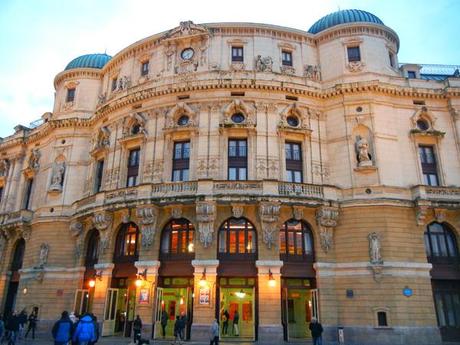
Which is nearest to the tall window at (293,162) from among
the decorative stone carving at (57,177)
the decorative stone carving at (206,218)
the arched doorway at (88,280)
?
the decorative stone carving at (206,218)

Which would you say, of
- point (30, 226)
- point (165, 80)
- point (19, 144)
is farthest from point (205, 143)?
point (19, 144)

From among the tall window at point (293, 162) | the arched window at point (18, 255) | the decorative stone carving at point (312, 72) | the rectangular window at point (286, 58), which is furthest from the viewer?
the arched window at point (18, 255)

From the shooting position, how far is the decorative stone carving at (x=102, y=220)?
1278 inches

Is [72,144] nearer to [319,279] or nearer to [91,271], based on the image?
[91,271]

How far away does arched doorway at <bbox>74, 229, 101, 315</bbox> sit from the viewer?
33.8 meters

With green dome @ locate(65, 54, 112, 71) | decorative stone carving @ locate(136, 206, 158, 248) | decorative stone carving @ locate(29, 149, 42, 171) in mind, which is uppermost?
green dome @ locate(65, 54, 112, 71)

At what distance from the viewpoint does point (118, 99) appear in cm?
3762

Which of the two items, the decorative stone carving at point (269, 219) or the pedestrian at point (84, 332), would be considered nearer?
the pedestrian at point (84, 332)

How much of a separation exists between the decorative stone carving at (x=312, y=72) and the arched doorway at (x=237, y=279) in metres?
16.1

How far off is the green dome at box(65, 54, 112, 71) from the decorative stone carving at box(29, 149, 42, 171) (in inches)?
409

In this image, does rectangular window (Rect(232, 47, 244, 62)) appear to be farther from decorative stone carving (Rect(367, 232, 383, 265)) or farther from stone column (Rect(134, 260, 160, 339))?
stone column (Rect(134, 260, 160, 339))

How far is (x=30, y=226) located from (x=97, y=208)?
1219 cm

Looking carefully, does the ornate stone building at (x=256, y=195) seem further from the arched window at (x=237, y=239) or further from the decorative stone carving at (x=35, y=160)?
the decorative stone carving at (x=35, y=160)

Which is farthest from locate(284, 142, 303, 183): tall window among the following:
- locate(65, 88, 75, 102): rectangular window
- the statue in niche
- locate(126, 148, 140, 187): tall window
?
locate(65, 88, 75, 102): rectangular window
